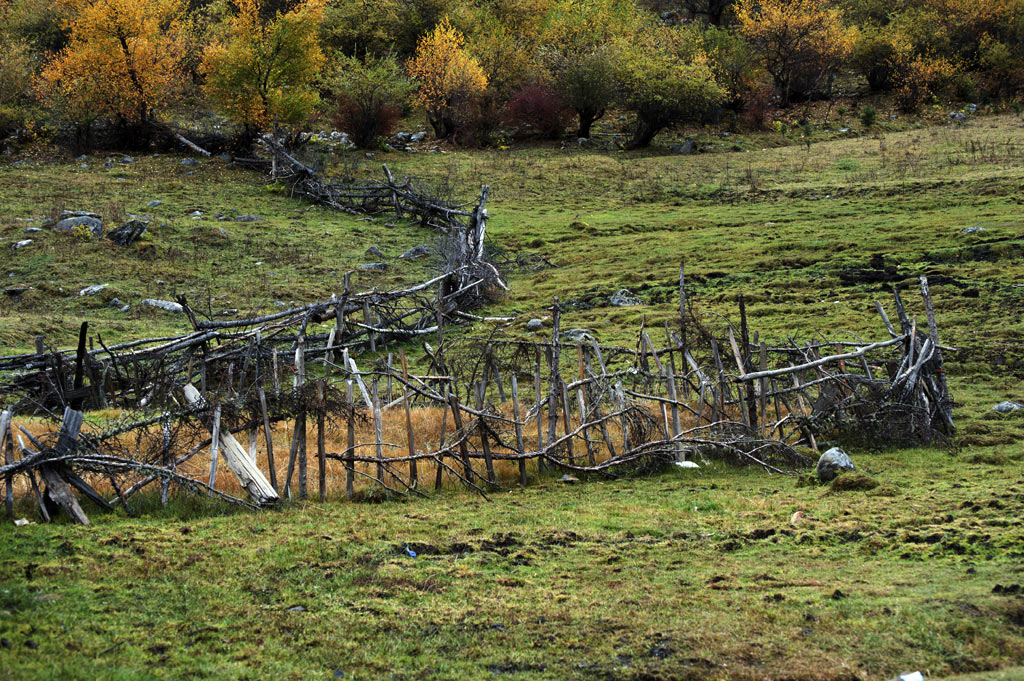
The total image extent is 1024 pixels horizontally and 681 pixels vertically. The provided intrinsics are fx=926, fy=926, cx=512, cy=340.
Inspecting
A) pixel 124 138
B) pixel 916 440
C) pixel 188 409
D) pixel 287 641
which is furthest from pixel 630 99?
pixel 287 641

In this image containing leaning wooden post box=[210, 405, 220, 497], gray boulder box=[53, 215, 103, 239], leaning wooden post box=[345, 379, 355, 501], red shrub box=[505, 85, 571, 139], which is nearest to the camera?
leaning wooden post box=[210, 405, 220, 497]

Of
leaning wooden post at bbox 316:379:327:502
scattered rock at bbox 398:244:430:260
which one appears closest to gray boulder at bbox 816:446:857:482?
leaning wooden post at bbox 316:379:327:502

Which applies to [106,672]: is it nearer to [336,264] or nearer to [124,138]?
[336,264]

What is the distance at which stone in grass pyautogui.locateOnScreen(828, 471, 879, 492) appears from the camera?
8891 millimetres

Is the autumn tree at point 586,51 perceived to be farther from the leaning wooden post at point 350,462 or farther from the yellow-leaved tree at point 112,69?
the leaning wooden post at point 350,462

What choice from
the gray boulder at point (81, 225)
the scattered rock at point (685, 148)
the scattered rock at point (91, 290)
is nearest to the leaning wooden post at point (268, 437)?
the scattered rock at point (91, 290)

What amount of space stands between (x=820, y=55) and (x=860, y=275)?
2545 centimetres

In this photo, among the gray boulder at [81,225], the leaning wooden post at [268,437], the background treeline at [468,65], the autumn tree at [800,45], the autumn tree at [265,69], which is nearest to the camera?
the leaning wooden post at [268,437]

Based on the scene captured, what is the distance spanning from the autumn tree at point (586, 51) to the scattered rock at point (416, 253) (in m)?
15.8

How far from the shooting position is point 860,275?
18469 millimetres

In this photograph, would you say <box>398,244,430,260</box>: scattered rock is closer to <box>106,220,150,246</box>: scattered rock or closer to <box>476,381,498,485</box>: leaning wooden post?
<box>106,220,150,246</box>: scattered rock

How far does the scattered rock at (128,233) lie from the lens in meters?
21.9

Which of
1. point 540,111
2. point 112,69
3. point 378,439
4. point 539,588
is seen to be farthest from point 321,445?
point 540,111

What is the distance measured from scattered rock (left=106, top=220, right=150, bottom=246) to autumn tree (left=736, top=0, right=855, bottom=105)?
95.0 feet
